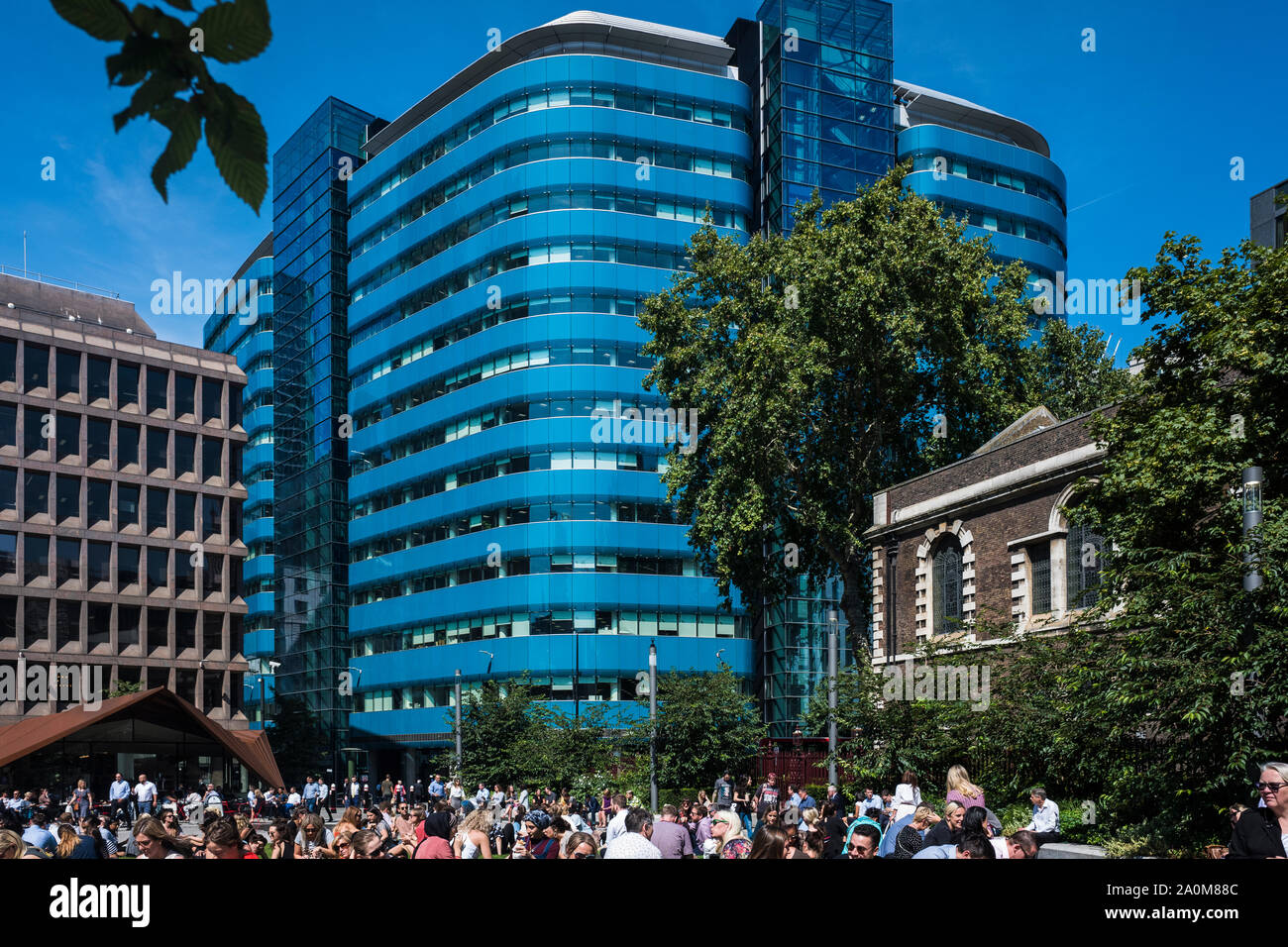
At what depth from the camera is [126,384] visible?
6512cm

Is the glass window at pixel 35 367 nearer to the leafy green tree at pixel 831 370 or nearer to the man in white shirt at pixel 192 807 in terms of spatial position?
the leafy green tree at pixel 831 370

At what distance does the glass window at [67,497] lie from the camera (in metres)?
62.4

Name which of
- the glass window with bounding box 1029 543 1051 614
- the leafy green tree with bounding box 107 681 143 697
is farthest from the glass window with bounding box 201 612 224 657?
the glass window with bounding box 1029 543 1051 614

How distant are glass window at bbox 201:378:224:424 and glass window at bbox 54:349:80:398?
6725 millimetres

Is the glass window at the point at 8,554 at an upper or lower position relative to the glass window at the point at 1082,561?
upper

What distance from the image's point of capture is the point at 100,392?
6431cm

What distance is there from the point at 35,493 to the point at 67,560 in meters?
3.76

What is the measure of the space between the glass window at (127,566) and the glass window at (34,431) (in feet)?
21.8

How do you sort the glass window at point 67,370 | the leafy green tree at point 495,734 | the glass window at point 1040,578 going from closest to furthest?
the glass window at point 1040,578 < the leafy green tree at point 495,734 < the glass window at point 67,370

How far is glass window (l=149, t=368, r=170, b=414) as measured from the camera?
66000mm

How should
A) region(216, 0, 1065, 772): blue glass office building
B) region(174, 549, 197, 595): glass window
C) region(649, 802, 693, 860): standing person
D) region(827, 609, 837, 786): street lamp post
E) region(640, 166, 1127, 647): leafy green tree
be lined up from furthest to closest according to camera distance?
region(216, 0, 1065, 772): blue glass office building
region(174, 549, 197, 595): glass window
region(640, 166, 1127, 647): leafy green tree
region(827, 609, 837, 786): street lamp post
region(649, 802, 693, 860): standing person

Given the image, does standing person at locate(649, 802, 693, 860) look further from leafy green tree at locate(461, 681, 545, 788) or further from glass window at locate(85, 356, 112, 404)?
glass window at locate(85, 356, 112, 404)

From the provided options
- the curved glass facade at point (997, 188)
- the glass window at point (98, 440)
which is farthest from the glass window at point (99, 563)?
the curved glass facade at point (997, 188)
